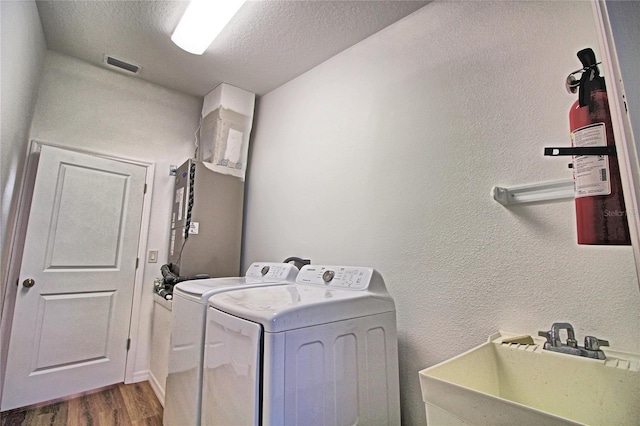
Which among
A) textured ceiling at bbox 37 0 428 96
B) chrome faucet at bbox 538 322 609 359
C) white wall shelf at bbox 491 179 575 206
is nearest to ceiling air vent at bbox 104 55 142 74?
textured ceiling at bbox 37 0 428 96

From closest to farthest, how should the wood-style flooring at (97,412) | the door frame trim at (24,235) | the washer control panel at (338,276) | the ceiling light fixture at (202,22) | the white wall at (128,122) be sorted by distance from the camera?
the washer control panel at (338,276) → the ceiling light fixture at (202,22) → the wood-style flooring at (97,412) → the door frame trim at (24,235) → the white wall at (128,122)

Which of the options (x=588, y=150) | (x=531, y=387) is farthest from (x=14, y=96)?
(x=531, y=387)

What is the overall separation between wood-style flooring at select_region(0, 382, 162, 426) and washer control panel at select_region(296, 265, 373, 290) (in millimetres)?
1487

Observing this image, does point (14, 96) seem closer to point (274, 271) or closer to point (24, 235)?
point (24, 235)

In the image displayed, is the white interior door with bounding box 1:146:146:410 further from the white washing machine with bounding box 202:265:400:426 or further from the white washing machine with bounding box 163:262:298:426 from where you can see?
the white washing machine with bounding box 202:265:400:426

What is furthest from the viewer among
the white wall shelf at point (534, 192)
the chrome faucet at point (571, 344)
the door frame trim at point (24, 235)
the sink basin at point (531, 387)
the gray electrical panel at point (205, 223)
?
the gray electrical panel at point (205, 223)

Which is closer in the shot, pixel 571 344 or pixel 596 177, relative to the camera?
pixel 596 177

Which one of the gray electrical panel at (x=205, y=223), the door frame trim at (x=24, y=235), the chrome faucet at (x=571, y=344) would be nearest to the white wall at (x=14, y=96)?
the door frame trim at (x=24, y=235)

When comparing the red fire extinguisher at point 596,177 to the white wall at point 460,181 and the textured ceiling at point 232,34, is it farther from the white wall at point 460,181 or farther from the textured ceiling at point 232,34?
the textured ceiling at point 232,34

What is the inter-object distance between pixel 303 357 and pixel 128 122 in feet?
9.13

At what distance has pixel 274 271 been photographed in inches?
73.2

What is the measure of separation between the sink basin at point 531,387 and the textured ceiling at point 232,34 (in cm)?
190

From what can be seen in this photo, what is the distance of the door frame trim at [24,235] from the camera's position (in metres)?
2.06

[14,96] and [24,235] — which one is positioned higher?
[14,96]
